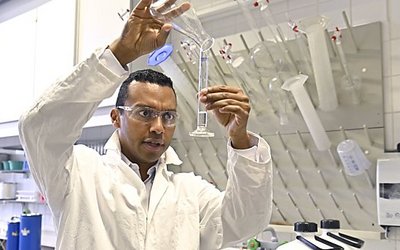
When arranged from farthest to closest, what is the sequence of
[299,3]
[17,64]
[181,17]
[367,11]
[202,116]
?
[17,64], [299,3], [367,11], [202,116], [181,17]

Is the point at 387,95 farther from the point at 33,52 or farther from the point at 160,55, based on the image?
the point at 33,52

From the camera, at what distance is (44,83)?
229cm

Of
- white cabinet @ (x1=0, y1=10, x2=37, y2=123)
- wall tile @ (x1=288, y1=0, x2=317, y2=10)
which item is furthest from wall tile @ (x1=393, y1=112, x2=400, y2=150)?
white cabinet @ (x1=0, y1=10, x2=37, y2=123)

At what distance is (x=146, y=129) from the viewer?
1.14 m

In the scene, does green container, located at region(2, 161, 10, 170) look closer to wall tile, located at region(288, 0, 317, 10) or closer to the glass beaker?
wall tile, located at region(288, 0, 317, 10)

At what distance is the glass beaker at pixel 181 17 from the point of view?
96 centimetres

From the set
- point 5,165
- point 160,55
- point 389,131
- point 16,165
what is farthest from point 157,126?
point 5,165

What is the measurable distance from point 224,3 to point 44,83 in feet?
3.42

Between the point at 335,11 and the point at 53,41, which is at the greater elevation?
the point at 335,11

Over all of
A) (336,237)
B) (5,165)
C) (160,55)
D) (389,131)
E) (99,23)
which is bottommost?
(5,165)

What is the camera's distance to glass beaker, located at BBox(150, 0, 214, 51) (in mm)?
960

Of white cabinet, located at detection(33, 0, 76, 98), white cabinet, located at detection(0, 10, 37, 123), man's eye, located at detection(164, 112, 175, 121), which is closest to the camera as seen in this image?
man's eye, located at detection(164, 112, 175, 121)

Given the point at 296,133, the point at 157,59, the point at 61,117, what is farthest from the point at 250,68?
the point at 61,117

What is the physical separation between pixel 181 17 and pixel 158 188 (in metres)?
0.47
